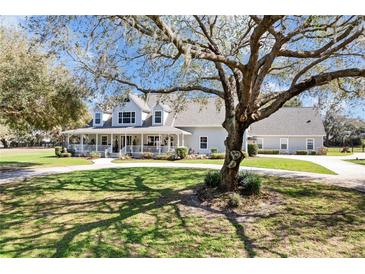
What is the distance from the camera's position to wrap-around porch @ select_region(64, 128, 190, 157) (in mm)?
24516

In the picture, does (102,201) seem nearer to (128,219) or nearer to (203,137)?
(128,219)

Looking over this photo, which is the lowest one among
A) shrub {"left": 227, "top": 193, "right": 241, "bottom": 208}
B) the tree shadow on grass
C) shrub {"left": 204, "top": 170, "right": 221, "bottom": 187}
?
shrub {"left": 227, "top": 193, "right": 241, "bottom": 208}

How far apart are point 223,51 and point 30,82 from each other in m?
7.38

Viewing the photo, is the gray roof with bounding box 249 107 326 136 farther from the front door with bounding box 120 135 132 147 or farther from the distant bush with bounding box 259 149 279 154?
the front door with bounding box 120 135 132 147

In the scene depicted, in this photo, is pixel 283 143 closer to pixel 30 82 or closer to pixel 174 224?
pixel 30 82

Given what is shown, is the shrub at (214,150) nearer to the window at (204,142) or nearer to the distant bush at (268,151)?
the window at (204,142)

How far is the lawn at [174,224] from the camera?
4902 mm

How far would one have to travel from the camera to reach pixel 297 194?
26.4 feet

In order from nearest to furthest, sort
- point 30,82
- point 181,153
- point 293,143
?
point 30,82
point 181,153
point 293,143

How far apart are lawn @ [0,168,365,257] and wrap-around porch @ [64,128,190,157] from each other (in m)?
15.4

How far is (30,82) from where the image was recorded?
11.1m

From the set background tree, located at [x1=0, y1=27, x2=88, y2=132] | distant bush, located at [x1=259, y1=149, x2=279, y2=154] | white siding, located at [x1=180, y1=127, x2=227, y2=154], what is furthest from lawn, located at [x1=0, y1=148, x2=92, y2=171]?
distant bush, located at [x1=259, y1=149, x2=279, y2=154]

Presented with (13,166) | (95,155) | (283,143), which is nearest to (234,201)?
(13,166)

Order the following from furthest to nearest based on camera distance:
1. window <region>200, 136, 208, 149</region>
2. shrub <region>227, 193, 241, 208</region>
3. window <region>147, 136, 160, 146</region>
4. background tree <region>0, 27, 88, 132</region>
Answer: window <region>147, 136, 160, 146</region> < window <region>200, 136, 208, 149</region> < background tree <region>0, 27, 88, 132</region> < shrub <region>227, 193, 241, 208</region>
